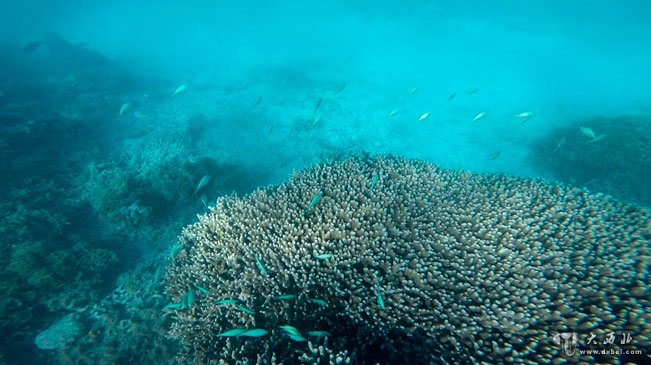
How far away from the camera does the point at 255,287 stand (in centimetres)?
446

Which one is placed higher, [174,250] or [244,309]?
[174,250]

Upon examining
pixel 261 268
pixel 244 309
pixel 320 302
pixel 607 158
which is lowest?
pixel 607 158

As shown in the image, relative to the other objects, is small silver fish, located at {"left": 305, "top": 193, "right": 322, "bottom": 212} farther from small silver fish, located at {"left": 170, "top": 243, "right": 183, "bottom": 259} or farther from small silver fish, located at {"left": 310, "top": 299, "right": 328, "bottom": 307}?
small silver fish, located at {"left": 170, "top": 243, "right": 183, "bottom": 259}

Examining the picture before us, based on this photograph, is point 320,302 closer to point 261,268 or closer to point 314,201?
point 261,268

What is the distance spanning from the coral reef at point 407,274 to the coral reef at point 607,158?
8.76m

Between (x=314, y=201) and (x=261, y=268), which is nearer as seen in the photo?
(x=261, y=268)

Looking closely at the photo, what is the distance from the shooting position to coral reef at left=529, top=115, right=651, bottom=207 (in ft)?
39.7

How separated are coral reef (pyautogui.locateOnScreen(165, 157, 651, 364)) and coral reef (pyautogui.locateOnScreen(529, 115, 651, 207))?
8765 mm

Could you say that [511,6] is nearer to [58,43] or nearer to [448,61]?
[448,61]

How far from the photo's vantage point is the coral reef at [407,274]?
3.57m

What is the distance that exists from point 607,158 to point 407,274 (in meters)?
14.7

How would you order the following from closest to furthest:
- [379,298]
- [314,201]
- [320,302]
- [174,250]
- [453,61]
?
[379,298] → [320,302] → [314,201] → [174,250] → [453,61]

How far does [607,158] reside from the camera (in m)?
12.9

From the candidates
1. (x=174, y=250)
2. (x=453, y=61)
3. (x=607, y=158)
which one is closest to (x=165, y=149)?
(x=174, y=250)
